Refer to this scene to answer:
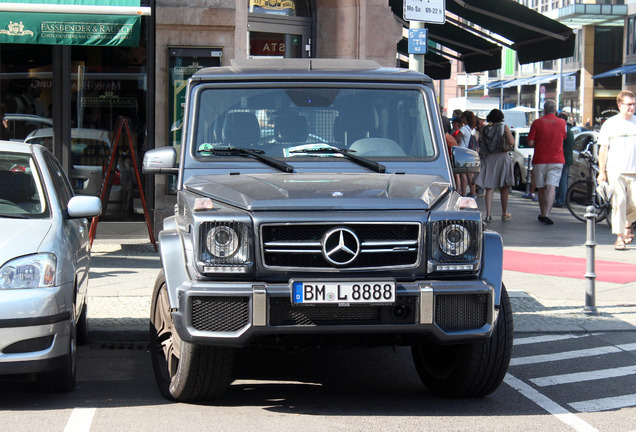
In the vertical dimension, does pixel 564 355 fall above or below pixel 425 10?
below

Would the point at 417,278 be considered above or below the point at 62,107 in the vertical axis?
below

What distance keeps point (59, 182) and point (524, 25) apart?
12.0 meters

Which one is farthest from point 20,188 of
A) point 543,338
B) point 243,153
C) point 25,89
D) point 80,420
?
point 25,89

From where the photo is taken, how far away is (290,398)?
584cm

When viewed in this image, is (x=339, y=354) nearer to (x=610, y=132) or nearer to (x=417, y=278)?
(x=417, y=278)

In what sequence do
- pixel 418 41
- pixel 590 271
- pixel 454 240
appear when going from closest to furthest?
Result: pixel 454 240 < pixel 590 271 < pixel 418 41

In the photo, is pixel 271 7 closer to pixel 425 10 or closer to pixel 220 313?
pixel 425 10

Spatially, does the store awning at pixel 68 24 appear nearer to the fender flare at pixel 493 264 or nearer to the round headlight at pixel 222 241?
the round headlight at pixel 222 241

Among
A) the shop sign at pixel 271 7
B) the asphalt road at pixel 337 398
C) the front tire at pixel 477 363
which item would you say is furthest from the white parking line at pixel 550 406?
the shop sign at pixel 271 7

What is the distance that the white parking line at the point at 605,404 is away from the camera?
5711 millimetres

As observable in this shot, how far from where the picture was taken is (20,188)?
6.39 meters

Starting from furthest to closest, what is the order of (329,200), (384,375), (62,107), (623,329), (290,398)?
1. (62,107)
2. (623,329)
3. (384,375)
4. (290,398)
5. (329,200)

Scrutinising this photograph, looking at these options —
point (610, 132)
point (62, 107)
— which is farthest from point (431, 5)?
point (62, 107)

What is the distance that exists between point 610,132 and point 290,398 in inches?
312
